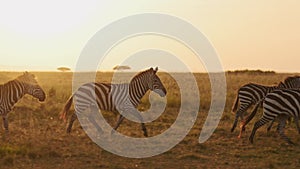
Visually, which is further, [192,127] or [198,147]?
[192,127]

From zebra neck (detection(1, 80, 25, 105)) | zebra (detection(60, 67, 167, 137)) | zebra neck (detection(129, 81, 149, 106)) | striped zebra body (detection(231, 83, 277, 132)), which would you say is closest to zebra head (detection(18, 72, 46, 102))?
zebra neck (detection(1, 80, 25, 105))

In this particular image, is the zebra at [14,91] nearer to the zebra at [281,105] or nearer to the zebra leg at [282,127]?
the zebra at [281,105]

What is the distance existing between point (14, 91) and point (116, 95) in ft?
9.09

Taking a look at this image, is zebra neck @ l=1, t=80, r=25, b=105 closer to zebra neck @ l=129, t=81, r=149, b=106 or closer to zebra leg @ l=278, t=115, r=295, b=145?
zebra neck @ l=129, t=81, r=149, b=106

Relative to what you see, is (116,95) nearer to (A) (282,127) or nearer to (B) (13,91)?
(B) (13,91)

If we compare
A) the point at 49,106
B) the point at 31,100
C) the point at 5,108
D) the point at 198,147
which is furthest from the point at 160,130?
the point at 31,100

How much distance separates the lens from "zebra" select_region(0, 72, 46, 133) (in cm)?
1252

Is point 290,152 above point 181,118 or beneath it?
beneath

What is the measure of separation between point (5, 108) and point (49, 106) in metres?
5.56

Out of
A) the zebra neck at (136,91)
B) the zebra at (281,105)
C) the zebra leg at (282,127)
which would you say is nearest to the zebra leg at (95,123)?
the zebra neck at (136,91)

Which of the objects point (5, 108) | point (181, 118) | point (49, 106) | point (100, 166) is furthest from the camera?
point (49, 106)

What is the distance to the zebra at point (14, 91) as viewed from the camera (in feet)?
41.1

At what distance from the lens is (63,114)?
516 inches

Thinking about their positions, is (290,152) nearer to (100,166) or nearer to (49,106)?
(100,166)
